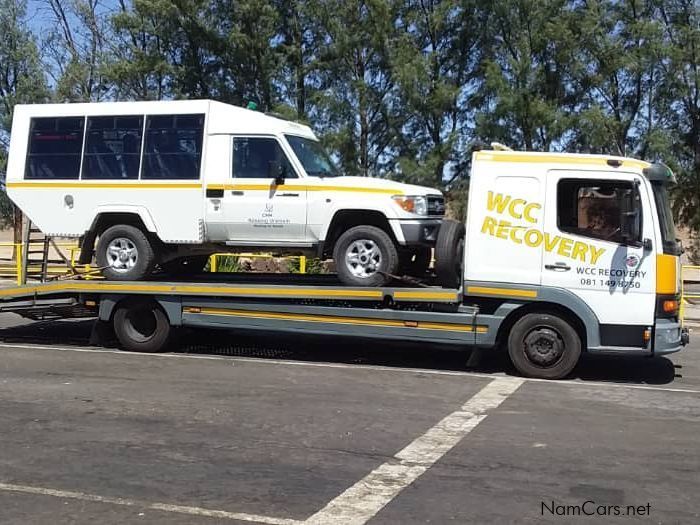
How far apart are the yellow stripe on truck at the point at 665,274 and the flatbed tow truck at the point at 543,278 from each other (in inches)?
0.4

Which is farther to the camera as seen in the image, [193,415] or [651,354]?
[651,354]

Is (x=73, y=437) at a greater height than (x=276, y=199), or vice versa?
(x=276, y=199)

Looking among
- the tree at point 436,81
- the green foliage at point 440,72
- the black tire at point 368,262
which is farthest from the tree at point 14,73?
the black tire at point 368,262

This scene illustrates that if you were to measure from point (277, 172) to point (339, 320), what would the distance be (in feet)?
6.77

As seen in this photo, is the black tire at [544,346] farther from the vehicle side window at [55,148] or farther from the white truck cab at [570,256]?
the vehicle side window at [55,148]

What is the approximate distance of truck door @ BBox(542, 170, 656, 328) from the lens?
29.1 ft

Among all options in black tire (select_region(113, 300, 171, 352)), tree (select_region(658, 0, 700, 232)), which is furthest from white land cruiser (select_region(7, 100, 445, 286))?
tree (select_region(658, 0, 700, 232))

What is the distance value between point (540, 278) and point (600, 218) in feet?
3.17

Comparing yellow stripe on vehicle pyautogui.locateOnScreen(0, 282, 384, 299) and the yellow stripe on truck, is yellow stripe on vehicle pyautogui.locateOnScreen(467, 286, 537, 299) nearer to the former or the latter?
yellow stripe on vehicle pyautogui.locateOnScreen(0, 282, 384, 299)

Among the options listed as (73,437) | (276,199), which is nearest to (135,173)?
(276,199)

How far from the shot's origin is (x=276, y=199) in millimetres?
10258

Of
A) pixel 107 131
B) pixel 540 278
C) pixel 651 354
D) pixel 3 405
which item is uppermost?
pixel 107 131

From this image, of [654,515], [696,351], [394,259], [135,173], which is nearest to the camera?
[654,515]

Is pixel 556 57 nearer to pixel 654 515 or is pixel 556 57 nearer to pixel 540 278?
pixel 540 278
